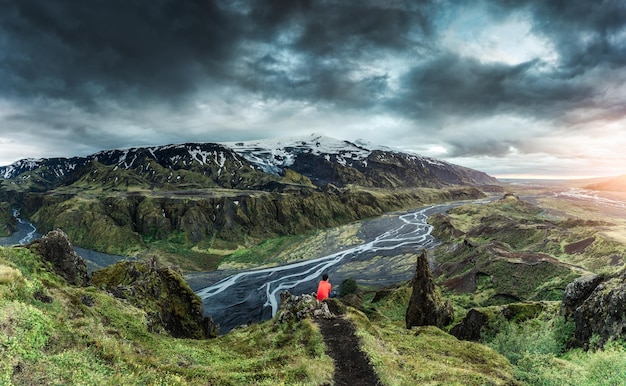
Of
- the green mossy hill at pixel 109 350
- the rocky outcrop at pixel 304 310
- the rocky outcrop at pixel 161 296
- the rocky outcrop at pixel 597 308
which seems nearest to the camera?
the green mossy hill at pixel 109 350

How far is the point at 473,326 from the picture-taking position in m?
42.7

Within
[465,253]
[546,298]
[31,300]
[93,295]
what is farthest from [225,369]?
[465,253]

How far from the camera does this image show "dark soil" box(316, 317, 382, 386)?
19.6 m

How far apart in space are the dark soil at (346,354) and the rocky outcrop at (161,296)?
74.4 ft

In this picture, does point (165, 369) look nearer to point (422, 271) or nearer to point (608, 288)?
point (608, 288)

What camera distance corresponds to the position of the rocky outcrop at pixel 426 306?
5175 cm

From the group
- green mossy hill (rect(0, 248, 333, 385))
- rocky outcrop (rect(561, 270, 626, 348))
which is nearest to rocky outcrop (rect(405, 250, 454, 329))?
rocky outcrop (rect(561, 270, 626, 348))

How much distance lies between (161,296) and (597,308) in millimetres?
50693

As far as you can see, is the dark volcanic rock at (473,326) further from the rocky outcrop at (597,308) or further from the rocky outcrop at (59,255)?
the rocky outcrop at (59,255)

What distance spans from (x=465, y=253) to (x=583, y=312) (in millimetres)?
93707

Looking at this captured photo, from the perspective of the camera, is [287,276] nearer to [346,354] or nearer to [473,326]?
[473,326]

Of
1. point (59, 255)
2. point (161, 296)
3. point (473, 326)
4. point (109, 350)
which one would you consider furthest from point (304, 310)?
point (59, 255)

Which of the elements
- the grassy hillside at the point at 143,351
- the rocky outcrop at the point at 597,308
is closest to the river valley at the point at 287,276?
→ the grassy hillside at the point at 143,351

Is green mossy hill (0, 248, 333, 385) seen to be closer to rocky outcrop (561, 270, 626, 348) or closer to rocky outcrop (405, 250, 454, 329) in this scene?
rocky outcrop (561, 270, 626, 348)
